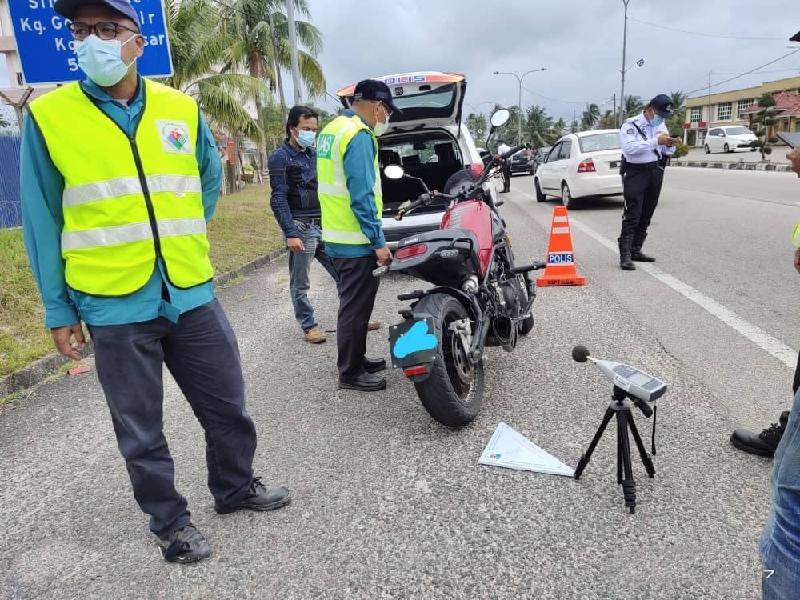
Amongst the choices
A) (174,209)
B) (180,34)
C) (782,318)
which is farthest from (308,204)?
(180,34)

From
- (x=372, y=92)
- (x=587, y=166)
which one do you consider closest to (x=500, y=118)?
(x=372, y=92)

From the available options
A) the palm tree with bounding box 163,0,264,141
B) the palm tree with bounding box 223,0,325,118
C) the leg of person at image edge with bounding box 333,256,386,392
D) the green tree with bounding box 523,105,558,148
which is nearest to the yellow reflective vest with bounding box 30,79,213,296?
the leg of person at image edge with bounding box 333,256,386,392

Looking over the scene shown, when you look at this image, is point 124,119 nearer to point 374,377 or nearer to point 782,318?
point 374,377

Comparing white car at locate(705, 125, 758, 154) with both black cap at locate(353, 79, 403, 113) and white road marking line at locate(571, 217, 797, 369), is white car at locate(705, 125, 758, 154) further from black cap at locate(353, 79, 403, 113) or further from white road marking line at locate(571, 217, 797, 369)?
black cap at locate(353, 79, 403, 113)

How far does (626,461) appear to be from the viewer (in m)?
2.45

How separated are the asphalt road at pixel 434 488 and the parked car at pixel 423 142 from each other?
7.53 ft

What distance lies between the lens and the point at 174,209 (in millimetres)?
2240

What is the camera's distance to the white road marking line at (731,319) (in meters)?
4.06

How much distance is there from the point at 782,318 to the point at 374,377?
3368 millimetres

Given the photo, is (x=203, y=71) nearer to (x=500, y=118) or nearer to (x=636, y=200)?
(x=636, y=200)

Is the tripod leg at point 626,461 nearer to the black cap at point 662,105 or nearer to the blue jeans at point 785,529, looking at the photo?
the blue jeans at point 785,529

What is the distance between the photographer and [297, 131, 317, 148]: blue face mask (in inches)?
190

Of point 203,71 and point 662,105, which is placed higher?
point 203,71

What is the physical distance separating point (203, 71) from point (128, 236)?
15.2 metres
